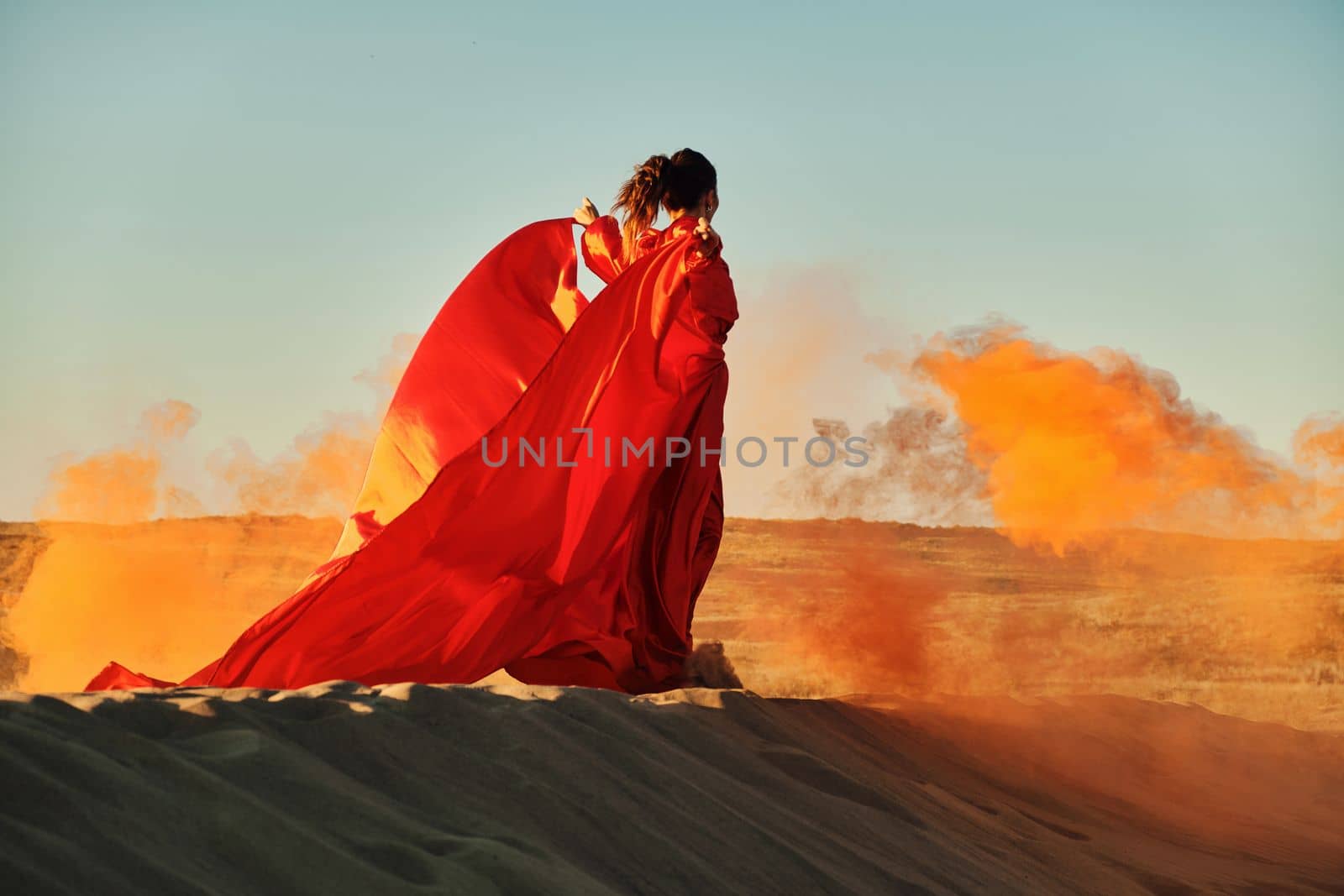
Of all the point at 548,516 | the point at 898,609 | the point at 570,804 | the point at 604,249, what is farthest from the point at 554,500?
the point at 898,609

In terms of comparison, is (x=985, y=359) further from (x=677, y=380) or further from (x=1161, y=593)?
(x=1161, y=593)

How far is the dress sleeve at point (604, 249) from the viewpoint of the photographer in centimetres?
772

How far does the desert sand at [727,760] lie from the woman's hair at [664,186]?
2.65 m

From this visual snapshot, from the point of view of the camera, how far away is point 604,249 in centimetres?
777

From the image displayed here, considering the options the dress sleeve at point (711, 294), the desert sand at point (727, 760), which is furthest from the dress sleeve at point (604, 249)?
the desert sand at point (727, 760)

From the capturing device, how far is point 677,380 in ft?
23.4

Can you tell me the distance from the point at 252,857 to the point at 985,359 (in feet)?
29.0

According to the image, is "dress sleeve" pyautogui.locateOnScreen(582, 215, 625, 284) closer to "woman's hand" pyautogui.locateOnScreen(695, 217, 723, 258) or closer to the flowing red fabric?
the flowing red fabric

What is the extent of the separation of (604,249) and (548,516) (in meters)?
1.75

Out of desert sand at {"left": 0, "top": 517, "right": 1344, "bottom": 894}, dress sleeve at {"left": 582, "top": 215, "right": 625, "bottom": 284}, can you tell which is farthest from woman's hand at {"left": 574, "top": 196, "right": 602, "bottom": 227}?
desert sand at {"left": 0, "top": 517, "right": 1344, "bottom": 894}

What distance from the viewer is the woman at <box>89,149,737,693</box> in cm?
645

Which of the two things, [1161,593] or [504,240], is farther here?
[1161,593]

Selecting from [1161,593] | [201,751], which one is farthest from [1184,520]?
[201,751]

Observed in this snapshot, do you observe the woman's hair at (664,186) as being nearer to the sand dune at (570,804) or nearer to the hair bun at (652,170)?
the hair bun at (652,170)
